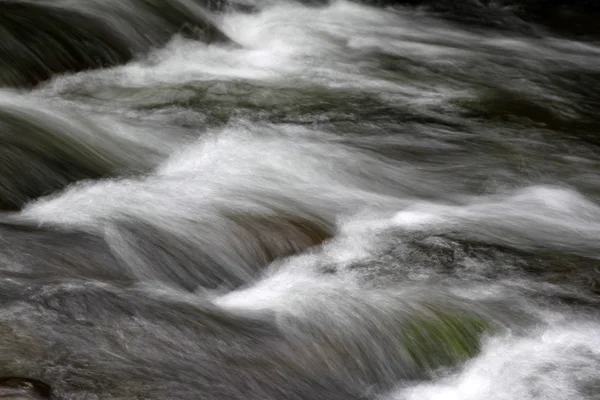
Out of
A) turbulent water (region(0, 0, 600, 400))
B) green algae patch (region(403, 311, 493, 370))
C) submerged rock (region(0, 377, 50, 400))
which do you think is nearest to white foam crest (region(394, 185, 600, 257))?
turbulent water (region(0, 0, 600, 400))

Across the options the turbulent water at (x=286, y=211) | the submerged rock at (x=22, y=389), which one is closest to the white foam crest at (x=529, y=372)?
the turbulent water at (x=286, y=211)

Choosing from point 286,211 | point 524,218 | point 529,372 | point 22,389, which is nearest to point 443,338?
point 529,372

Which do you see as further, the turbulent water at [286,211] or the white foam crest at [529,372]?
the white foam crest at [529,372]

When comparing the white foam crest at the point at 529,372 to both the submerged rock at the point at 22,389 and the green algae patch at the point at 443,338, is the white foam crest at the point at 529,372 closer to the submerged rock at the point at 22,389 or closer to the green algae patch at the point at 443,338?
the green algae patch at the point at 443,338

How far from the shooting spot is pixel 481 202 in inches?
215

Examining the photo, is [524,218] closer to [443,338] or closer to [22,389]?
[443,338]

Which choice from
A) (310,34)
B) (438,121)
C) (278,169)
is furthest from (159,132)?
(310,34)

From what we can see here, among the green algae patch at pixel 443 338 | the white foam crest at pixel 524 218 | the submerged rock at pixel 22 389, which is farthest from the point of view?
the white foam crest at pixel 524 218

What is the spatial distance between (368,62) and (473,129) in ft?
4.91

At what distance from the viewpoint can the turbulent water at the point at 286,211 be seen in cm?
347

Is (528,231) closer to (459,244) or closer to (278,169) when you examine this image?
(459,244)

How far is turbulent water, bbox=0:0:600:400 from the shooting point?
11.4 feet

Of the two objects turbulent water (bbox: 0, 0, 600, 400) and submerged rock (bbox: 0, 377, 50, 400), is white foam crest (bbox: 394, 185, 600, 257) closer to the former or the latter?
turbulent water (bbox: 0, 0, 600, 400)

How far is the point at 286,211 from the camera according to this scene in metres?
4.95
